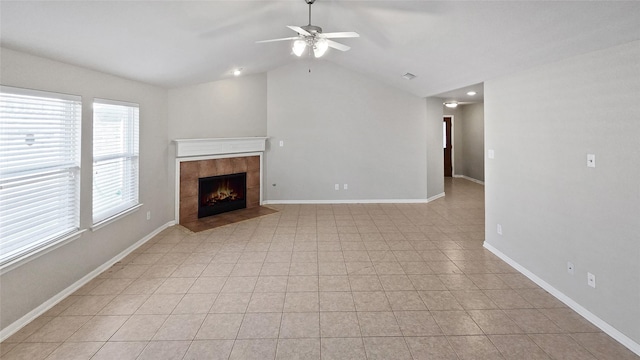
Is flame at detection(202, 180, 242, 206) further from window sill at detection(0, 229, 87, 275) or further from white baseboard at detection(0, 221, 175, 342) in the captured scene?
window sill at detection(0, 229, 87, 275)

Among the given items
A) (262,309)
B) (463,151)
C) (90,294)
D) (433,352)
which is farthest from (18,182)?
(463,151)

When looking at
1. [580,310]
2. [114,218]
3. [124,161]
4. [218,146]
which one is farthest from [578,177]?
[218,146]

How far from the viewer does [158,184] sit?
482 centimetres

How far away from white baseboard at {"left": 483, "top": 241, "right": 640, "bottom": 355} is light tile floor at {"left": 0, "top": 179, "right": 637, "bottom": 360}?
6 centimetres

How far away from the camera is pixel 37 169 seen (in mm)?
2639

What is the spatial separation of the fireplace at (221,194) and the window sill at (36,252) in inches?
103

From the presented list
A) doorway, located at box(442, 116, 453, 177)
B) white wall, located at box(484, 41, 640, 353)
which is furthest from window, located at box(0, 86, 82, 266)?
doorway, located at box(442, 116, 453, 177)

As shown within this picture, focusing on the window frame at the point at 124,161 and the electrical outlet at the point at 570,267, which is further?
the window frame at the point at 124,161

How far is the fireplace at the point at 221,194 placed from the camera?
570 centimetres

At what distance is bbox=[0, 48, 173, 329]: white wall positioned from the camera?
2411 mm

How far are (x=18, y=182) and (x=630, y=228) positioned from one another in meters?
4.68

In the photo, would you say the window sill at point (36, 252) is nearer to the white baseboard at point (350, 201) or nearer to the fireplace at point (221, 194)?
the fireplace at point (221, 194)

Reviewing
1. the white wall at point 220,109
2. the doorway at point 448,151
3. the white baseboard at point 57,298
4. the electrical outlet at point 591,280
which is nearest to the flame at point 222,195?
the white wall at point 220,109

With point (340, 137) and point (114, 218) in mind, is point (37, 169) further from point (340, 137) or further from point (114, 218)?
point (340, 137)
